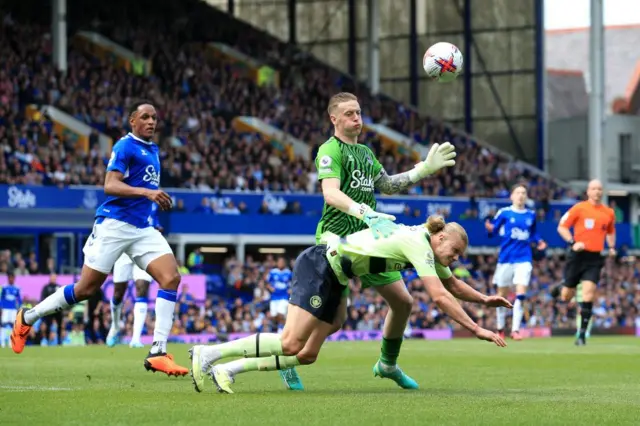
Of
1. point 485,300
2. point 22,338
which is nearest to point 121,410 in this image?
point 485,300

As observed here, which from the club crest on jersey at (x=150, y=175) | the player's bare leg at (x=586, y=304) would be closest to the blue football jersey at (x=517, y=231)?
the player's bare leg at (x=586, y=304)

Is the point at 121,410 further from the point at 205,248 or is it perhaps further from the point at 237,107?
the point at 237,107

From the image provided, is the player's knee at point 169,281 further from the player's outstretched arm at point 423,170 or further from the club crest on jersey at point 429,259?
the club crest on jersey at point 429,259

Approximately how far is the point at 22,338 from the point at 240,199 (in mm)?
23136

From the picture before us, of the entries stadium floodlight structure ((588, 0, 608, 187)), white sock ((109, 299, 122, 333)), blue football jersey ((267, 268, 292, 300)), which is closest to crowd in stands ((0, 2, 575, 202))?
stadium floodlight structure ((588, 0, 608, 187))

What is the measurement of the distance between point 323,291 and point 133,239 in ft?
9.18

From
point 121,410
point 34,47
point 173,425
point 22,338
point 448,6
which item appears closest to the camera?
point 173,425

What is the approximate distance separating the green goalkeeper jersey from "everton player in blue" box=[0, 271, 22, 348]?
1618cm

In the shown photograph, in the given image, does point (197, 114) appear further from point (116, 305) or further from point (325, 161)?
point (325, 161)

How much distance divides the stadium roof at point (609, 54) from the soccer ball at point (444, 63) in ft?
193

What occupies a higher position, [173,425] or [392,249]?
[392,249]

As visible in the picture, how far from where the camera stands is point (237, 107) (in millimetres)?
42219

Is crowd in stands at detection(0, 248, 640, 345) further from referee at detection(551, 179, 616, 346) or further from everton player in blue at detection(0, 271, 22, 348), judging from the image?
referee at detection(551, 179, 616, 346)

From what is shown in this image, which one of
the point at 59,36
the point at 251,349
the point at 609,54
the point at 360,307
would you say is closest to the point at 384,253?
the point at 251,349
